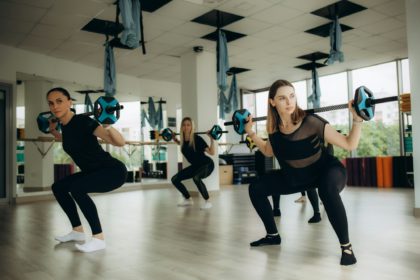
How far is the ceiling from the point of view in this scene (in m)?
5.32

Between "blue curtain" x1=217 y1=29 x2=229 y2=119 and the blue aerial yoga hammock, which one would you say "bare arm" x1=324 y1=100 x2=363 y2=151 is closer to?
the blue aerial yoga hammock

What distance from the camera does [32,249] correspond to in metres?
2.65

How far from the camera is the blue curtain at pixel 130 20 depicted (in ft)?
13.8

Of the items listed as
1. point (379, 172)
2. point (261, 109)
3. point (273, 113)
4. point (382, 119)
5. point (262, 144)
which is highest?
point (261, 109)

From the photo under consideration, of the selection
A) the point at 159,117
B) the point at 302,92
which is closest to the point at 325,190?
the point at 159,117

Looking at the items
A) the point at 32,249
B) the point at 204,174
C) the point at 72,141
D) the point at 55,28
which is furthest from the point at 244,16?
the point at 32,249

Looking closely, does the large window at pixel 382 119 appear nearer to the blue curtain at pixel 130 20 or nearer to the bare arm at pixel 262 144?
the blue curtain at pixel 130 20

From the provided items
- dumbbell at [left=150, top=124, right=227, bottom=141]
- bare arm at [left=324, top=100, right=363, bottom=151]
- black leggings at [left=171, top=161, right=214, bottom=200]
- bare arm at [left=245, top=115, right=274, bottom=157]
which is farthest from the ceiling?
bare arm at [left=324, top=100, right=363, bottom=151]

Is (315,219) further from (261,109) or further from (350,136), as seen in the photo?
(261,109)

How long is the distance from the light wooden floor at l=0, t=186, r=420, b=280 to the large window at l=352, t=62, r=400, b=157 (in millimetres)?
4634

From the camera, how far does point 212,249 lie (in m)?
2.53

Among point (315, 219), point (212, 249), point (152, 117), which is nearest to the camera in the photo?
point (212, 249)

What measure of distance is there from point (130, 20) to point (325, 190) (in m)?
3.14

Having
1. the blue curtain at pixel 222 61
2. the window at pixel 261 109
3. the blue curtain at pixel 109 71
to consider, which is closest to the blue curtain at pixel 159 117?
the window at pixel 261 109
